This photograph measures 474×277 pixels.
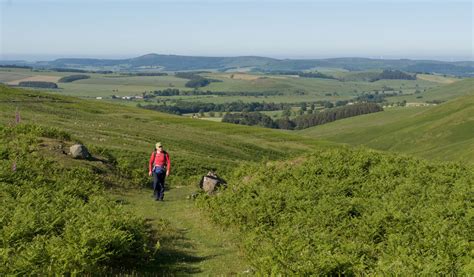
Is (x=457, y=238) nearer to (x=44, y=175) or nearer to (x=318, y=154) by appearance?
(x=318, y=154)

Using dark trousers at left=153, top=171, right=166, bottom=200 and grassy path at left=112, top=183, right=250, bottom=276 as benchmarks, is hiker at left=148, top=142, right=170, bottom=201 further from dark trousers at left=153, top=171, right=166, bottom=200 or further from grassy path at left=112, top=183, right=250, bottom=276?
grassy path at left=112, top=183, right=250, bottom=276

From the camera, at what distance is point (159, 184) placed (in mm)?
27297

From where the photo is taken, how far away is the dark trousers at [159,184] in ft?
88.4

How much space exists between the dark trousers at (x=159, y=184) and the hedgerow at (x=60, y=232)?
4631 mm

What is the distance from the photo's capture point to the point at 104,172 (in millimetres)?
30828

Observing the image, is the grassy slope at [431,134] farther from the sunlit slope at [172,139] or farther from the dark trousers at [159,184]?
the dark trousers at [159,184]

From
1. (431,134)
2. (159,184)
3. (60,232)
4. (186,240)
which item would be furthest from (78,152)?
(431,134)

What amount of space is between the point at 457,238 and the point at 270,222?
8.09m

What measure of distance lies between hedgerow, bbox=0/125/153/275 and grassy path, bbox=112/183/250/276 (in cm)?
109

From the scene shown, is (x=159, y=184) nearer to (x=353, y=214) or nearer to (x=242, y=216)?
(x=242, y=216)

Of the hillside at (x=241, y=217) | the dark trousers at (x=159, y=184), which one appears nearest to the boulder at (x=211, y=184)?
the hillside at (x=241, y=217)

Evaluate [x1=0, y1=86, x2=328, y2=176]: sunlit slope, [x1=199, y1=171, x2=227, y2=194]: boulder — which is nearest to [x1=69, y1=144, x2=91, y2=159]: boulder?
[x1=199, y1=171, x2=227, y2=194]: boulder

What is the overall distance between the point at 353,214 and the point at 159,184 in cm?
1228

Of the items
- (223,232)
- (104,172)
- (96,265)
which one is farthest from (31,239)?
(104,172)
